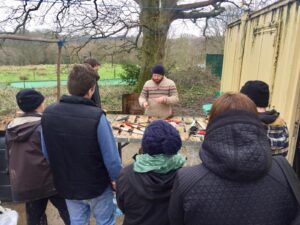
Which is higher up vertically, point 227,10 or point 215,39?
point 227,10

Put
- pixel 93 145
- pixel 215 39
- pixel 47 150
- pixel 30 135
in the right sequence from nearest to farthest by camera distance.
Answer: pixel 93 145 < pixel 47 150 < pixel 30 135 < pixel 215 39

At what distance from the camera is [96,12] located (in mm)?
8641

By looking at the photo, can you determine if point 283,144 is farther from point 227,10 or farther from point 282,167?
point 227,10

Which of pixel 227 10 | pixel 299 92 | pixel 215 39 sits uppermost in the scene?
pixel 227 10

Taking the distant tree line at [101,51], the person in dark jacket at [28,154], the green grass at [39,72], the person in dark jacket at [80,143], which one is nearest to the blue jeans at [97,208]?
the person in dark jacket at [80,143]

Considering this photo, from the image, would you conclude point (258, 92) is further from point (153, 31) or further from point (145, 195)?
point (153, 31)

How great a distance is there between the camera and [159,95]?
4.18 metres

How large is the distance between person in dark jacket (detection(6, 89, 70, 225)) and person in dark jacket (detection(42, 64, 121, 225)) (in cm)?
32

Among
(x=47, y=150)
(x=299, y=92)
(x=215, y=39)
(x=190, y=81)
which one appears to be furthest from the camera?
(x=215, y=39)

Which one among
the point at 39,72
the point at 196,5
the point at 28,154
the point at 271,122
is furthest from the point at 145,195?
the point at 39,72

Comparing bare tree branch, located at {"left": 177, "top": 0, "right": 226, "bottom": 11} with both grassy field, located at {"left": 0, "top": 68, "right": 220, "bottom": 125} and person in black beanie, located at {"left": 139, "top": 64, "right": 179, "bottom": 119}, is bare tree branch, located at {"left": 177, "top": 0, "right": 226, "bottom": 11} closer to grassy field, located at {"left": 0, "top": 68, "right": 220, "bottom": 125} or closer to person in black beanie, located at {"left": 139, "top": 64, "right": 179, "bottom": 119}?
grassy field, located at {"left": 0, "top": 68, "right": 220, "bottom": 125}

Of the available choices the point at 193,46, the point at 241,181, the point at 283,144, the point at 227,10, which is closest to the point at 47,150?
the point at 241,181

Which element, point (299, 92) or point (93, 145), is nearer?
point (93, 145)

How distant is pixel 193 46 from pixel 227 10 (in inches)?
150
